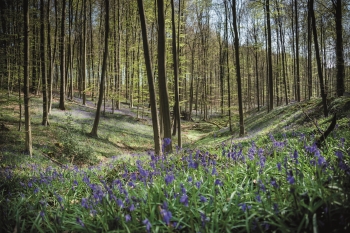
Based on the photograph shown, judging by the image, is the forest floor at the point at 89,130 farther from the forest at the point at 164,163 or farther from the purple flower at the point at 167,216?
the purple flower at the point at 167,216

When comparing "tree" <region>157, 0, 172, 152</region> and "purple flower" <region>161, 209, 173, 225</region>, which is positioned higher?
"tree" <region>157, 0, 172, 152</region>

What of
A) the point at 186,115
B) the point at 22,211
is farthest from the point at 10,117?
the point at 186,115

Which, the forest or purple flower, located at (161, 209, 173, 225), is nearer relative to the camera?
purple flower, located at (161, 209, 173, 225)

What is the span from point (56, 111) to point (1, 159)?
1039 centimetres

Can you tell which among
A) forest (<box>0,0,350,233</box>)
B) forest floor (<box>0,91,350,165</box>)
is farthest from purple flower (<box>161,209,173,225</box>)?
forest floor (<box>0,91,350,165</box>)

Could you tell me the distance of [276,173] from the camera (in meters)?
3.07

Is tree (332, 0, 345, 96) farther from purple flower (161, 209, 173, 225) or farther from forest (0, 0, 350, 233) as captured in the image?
purple flower (161, 209, 173, 225)

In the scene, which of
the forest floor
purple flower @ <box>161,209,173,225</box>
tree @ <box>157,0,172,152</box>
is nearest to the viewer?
purple flower @ <box>161,209,173,225</box>

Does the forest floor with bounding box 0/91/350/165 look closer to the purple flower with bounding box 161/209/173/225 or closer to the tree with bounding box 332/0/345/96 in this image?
the tree with bounding box 332/0/345/96

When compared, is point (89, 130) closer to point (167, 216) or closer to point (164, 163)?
point (164, 163)

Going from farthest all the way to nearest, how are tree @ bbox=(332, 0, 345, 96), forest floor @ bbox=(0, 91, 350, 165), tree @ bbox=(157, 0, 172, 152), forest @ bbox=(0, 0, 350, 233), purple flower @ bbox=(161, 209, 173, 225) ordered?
1. tree @ bbox=(332, 0, 345, 96)
2. forest floor @ bbox=(0, 91, 350, 165)
3. tree @ bbox=(157, 0, 172, 152)
4. forest @ bbox=(0, 0, 350, 233)
5. purple flower @ bbox=(161, 209, 173, 225)

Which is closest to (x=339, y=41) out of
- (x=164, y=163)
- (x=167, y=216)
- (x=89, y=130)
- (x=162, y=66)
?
(x=162, y=66)

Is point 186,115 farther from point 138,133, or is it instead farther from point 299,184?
point 299,184

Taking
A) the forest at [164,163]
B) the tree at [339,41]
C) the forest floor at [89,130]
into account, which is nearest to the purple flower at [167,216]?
the forest at [164,163]
